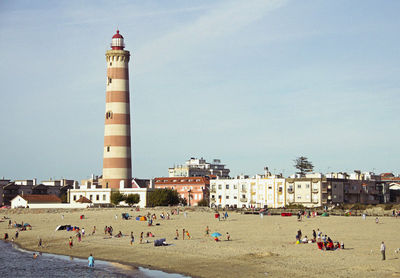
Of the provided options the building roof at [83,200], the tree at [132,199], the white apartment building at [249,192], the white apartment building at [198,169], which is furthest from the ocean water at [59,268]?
the white apartment building at [198,169]

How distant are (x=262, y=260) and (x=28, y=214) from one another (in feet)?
197

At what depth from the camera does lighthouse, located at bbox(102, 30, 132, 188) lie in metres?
91.6

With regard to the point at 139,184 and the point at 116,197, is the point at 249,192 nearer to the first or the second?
the point at 139,184

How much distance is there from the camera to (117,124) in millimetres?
91625

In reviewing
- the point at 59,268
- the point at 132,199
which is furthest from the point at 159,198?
the point at 59,268

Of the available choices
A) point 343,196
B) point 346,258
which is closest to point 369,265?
point 346,258

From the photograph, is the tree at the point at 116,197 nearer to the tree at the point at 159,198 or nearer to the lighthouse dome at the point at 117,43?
the tree at the point at 159,198

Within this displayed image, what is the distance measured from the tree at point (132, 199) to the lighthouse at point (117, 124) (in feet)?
6.95

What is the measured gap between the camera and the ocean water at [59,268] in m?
37.3

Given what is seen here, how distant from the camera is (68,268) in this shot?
4028 cm

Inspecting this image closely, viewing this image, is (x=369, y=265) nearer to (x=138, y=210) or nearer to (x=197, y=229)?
(x=197, y=229)

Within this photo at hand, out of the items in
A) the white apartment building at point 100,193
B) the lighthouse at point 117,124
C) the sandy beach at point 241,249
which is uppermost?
the lighthouse at point 117,124

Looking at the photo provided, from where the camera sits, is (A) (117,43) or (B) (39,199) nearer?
(A) (117,43)

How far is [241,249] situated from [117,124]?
5194 centimetres
